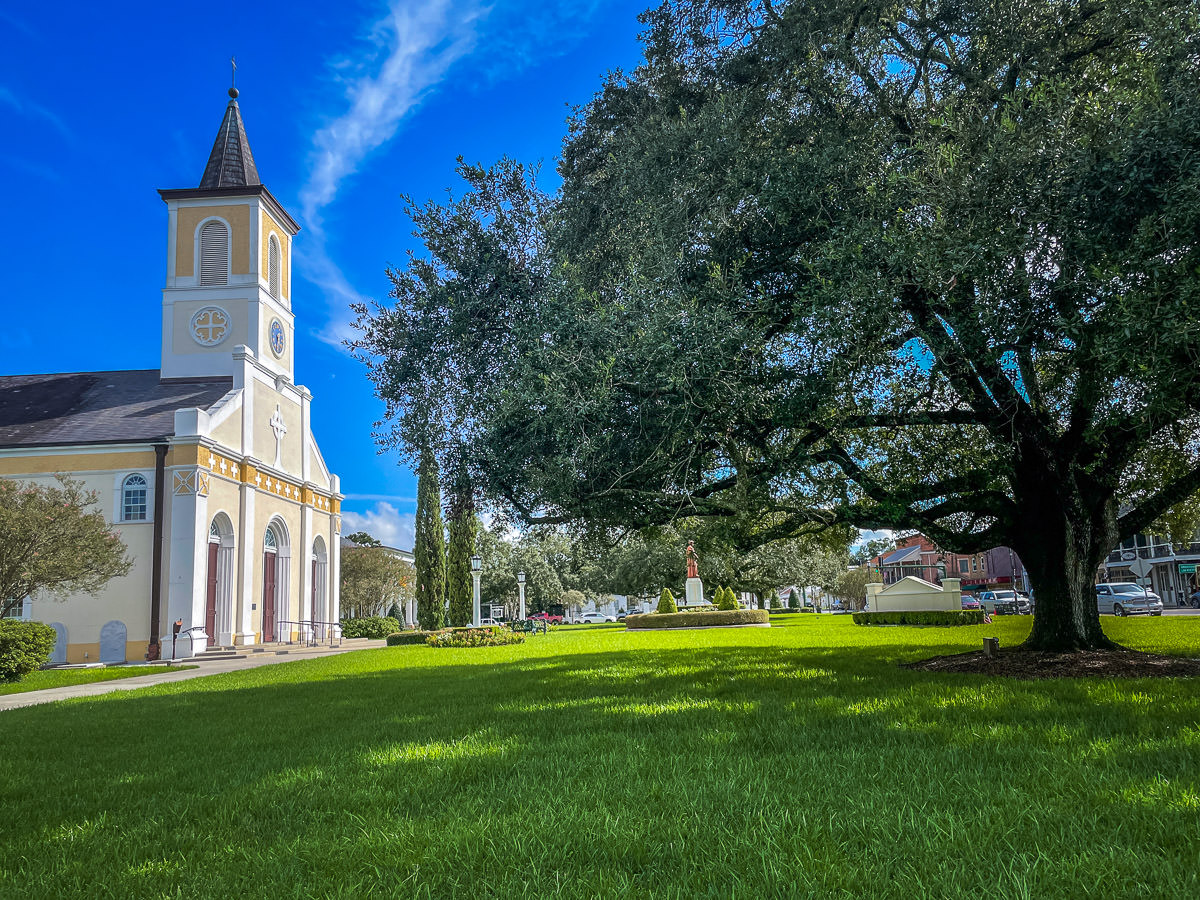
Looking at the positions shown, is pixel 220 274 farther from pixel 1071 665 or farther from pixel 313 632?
pixel 1071 665

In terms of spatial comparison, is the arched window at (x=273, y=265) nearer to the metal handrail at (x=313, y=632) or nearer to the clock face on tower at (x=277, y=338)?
the clock face on tower at (x=277, y=338)

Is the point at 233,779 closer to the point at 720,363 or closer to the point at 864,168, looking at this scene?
the point at 720,363

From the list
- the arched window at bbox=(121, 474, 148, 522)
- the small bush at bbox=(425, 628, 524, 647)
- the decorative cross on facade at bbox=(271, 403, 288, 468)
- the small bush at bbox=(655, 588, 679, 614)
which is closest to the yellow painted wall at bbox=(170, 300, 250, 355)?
the decorative cross on facade at bbox=(271, 403, 288, 468)

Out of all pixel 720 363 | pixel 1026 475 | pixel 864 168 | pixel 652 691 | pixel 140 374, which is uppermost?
pixel 140 374

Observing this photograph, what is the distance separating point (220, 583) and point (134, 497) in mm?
4273

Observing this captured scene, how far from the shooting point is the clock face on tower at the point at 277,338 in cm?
3494

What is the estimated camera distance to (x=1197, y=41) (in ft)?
27.0

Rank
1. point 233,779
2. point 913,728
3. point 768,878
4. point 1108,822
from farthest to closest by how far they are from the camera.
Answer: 1. point 913,728
2. point 233,779
3. point 1108,822
4. point 768,878

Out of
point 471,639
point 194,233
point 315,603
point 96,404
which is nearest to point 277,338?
point 194,233

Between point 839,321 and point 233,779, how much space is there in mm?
7180

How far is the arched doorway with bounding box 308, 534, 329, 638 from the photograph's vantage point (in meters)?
37.3

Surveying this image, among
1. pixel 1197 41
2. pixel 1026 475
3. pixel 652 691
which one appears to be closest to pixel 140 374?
pixel 652 691

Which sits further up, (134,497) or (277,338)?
(277,338)

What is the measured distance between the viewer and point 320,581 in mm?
37719
